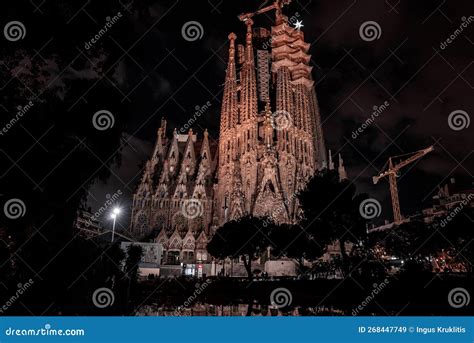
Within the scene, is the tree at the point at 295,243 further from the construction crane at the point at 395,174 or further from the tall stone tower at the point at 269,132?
the construction crane at the point at 395,174

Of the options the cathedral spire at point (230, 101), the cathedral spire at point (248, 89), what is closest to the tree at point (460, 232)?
the cathedral spire at point (248, 89)

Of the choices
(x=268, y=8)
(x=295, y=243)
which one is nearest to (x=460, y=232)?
(x=295, y=243)

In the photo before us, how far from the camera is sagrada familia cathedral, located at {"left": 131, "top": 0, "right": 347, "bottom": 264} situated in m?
64.7

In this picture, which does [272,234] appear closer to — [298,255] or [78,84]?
[298,255]

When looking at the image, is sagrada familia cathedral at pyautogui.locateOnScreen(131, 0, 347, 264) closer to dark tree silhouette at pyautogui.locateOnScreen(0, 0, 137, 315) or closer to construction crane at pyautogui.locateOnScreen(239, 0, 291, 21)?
construction crane at pyautogui.locateOnScreen(239, 0, 291, 21)

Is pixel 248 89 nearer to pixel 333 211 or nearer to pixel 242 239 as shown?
pixel 242 239

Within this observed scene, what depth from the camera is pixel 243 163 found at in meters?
68.4

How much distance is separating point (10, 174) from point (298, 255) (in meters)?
31.0

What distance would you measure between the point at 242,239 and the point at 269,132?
114 feet

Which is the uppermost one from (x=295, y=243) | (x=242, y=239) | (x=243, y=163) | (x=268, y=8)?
(x=268, y=8)

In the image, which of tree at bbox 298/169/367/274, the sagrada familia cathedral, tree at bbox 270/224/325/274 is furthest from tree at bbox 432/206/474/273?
the sagrada familia cathedral

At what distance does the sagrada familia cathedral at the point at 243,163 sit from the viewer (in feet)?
212

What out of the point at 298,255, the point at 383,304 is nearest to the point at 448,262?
the point at 298,255

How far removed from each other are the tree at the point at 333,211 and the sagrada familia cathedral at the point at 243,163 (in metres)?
32.5
